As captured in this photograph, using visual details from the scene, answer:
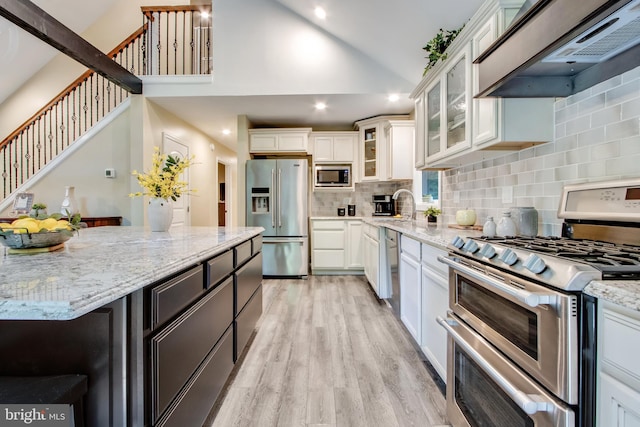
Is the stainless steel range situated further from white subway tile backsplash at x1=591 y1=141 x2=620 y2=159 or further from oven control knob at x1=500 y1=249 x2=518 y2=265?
white subway tile backsplash at x1=591 y1=141 x2=620 y2=159

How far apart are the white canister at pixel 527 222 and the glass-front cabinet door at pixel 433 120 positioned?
886 mm

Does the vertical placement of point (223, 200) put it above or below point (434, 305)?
above

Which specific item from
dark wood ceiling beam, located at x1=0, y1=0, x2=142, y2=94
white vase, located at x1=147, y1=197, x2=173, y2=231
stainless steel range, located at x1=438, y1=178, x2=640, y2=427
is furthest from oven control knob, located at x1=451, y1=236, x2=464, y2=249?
dark wood ceiling beam, located at x1=0, y1=0, x2=142, y2=94

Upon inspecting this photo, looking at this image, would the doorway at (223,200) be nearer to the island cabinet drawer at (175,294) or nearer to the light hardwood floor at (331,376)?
the light hardwood floor at (331,376)

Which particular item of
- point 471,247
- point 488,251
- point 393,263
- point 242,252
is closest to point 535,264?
point 488,251

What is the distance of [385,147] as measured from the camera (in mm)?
4324

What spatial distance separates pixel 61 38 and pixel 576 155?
14.2ft

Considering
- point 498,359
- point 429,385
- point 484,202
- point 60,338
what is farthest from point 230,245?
point 484,202

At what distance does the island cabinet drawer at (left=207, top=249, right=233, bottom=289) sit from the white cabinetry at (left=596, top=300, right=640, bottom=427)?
4.49 ft

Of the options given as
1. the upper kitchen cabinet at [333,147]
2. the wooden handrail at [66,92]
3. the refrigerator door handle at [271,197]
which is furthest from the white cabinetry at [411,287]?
the wooden handrail at [66,92]

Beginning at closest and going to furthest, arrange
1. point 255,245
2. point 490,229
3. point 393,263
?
point 490,229 → point 255,245 → point 393,263

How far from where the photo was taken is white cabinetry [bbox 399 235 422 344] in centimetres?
203

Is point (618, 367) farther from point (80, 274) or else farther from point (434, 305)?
point (80, 274)

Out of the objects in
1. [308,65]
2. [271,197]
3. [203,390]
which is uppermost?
[308,65]
